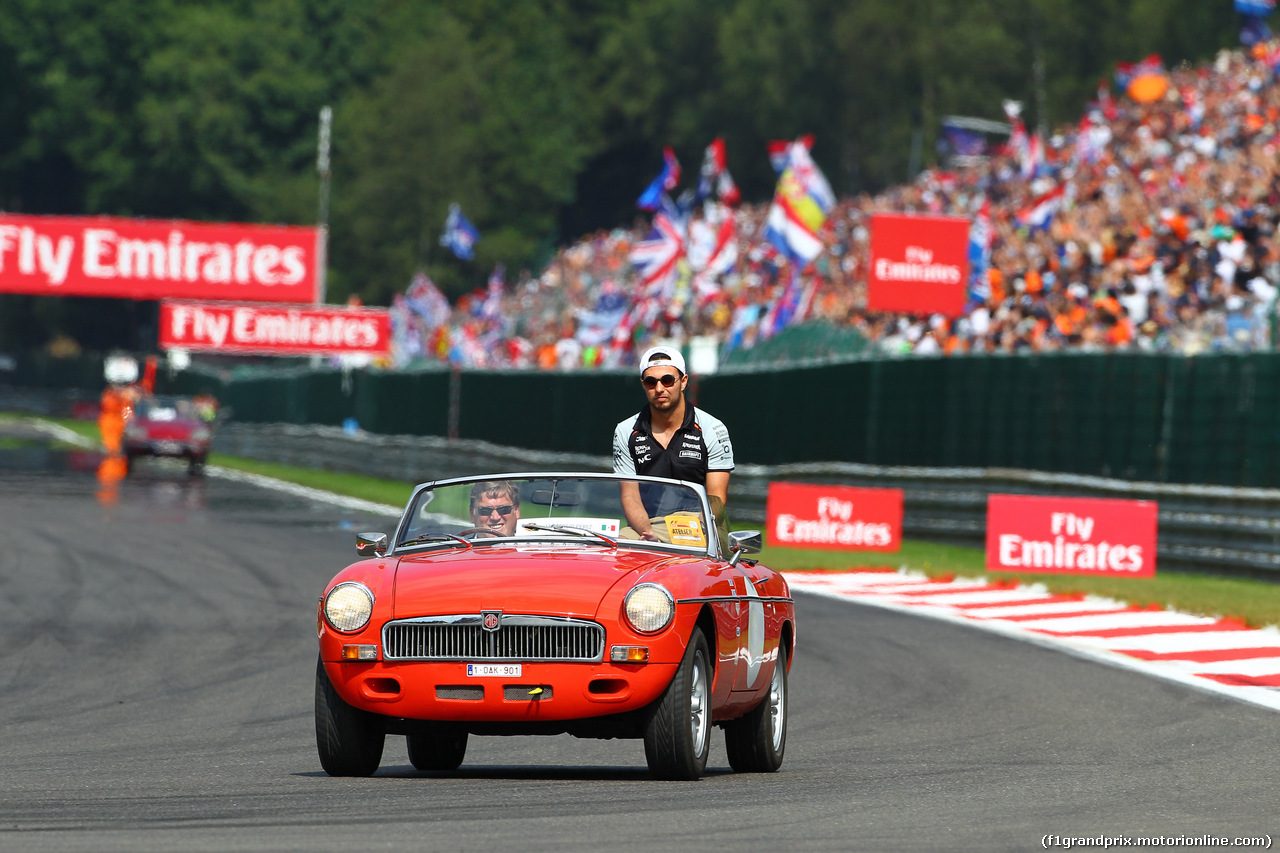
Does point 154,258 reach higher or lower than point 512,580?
higher

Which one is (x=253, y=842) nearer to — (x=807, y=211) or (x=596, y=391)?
(x=596, y=391)

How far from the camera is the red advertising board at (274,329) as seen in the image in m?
51.1

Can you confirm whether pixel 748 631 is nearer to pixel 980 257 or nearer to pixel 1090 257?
pixel 1090 257

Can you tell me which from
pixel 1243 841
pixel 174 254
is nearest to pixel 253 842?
pixel 1243 841

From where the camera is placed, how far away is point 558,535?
8.57m

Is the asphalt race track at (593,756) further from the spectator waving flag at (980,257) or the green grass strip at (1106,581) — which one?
the spectator waving flag at (980,257)

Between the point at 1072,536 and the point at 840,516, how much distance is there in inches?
154

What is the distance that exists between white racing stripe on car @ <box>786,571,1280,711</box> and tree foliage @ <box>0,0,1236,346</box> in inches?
2584

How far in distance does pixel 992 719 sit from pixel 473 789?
3.99 meters

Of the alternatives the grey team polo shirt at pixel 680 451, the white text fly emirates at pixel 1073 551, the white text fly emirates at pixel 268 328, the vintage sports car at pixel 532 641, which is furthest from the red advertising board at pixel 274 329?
the vintage sports car at pixel 532 641

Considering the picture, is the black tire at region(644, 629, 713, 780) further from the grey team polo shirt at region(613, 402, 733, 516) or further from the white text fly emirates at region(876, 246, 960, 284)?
the white text fly emirates at region(876, 246, 960, 284)

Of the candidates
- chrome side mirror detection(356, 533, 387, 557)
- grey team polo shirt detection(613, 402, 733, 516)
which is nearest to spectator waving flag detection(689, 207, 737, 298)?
grey team polo shirt detection(613, 402, 733, 516)

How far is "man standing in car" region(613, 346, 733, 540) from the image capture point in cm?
934

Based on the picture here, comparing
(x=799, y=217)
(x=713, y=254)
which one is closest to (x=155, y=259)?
(x=713, y=254)
